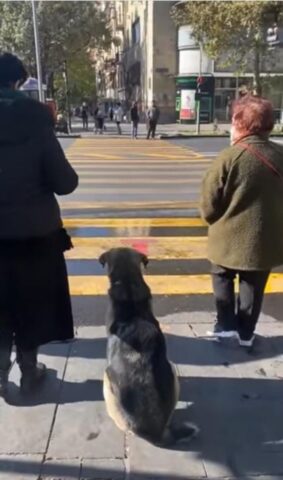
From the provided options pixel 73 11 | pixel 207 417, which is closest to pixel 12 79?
pixel 207 417

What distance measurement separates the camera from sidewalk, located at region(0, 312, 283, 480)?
2.85 metres

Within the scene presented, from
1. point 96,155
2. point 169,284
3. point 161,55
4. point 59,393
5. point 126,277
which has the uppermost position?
point 161,55

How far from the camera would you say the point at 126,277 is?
10.3ft

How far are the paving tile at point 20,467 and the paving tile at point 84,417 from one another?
0.33ft

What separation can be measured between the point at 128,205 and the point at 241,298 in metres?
6.15

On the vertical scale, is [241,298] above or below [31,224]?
below

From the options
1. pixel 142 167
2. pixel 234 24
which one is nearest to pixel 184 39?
pixel 234 24

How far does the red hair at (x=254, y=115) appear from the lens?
370cm

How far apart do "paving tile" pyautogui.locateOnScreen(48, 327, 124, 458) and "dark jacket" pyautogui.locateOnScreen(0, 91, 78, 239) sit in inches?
40.5

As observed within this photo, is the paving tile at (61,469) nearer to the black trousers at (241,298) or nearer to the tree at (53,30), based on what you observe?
the black trousers at (241,298)

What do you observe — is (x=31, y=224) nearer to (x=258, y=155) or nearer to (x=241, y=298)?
(x=258, y=155)

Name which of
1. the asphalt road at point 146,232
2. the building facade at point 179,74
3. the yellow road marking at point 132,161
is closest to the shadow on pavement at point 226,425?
the asphalt road at point 146,232

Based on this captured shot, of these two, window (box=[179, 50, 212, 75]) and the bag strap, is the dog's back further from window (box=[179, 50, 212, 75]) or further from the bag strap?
window (box=[179, 50, 212, 75])

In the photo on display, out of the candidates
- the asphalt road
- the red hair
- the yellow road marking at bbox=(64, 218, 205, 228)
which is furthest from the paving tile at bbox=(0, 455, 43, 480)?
the yellow road marking at bbox=(64, 218, 205, 228)
